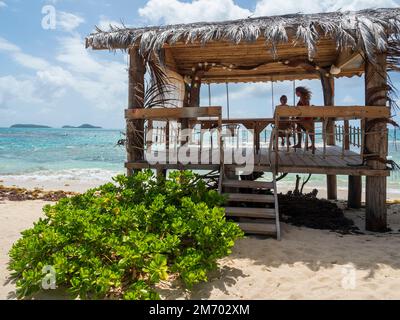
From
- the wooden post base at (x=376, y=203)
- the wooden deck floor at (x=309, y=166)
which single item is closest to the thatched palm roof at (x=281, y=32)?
the wooden deck floor at (x=309, y=166)

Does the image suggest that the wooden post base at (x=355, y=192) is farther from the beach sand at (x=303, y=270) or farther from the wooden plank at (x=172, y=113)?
the wooden plank at (x=172, y=113)

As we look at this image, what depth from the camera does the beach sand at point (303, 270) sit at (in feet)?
11.3

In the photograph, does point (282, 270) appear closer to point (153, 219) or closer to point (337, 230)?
point (153, 219)

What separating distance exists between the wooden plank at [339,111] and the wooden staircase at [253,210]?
3.67 ft

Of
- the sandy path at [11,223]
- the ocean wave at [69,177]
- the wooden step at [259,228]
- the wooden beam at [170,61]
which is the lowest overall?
the sandy path at [11,223]

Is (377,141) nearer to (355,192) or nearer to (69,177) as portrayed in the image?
(355,192)

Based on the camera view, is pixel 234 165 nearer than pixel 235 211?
No

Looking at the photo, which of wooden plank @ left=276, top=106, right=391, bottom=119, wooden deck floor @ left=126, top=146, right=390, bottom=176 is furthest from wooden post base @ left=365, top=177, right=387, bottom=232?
wooden plank @ left=276, top=106, right=391, bottom=119

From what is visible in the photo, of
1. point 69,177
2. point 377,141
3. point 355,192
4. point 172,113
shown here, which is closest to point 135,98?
point 172,113

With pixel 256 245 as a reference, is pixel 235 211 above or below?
above
